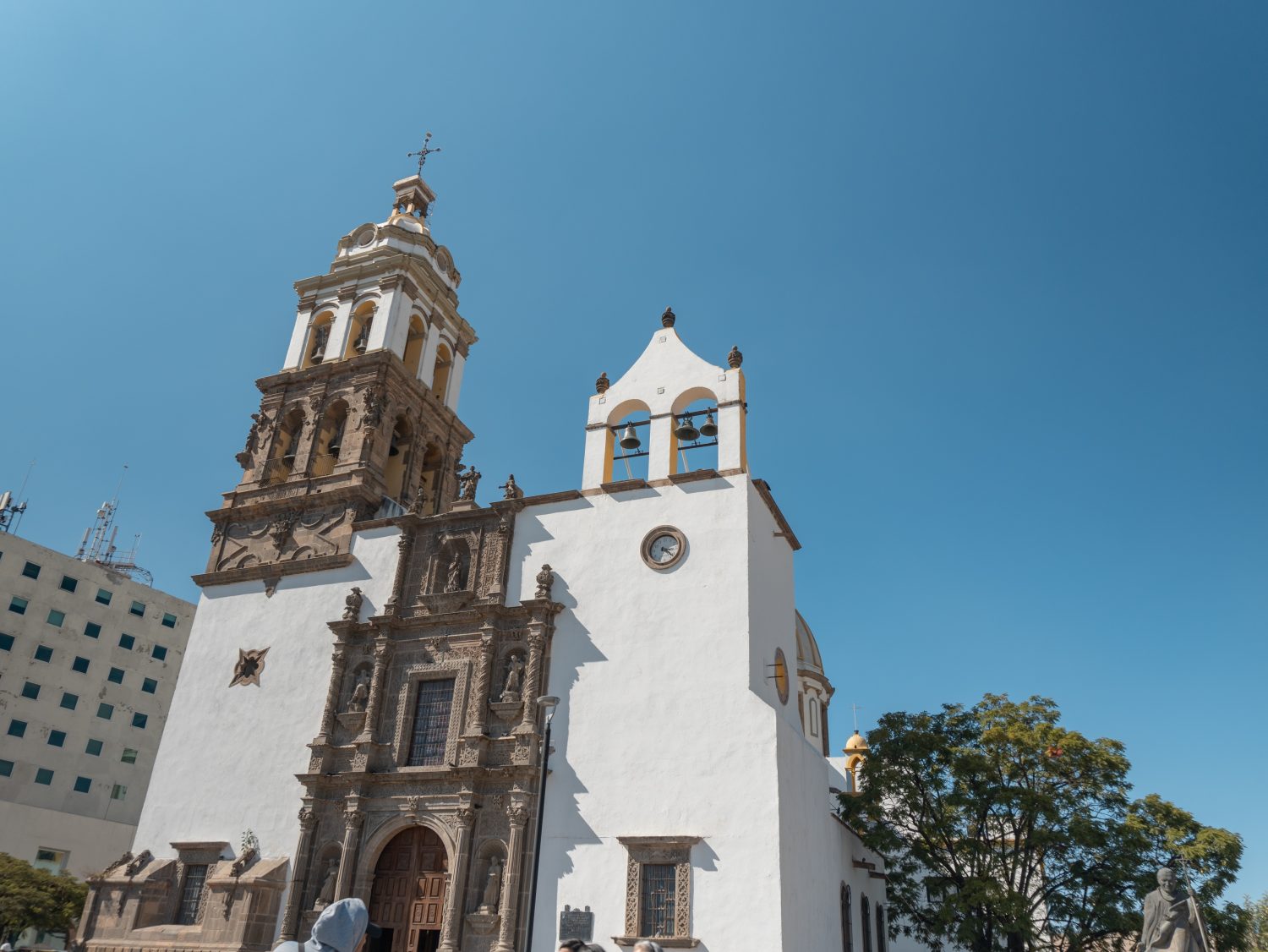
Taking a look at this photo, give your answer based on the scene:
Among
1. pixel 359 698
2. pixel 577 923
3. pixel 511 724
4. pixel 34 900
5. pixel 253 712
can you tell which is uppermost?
pixel 359 698

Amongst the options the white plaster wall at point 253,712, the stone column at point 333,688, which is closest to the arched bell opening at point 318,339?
the white plaster wall at point 253,712

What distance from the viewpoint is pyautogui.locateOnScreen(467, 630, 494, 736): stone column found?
19312mm

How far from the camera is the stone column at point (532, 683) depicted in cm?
1894

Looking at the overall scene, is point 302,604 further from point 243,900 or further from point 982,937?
point 982,937

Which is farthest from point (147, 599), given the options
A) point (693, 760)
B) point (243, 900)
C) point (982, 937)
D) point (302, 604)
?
point (982, 937)

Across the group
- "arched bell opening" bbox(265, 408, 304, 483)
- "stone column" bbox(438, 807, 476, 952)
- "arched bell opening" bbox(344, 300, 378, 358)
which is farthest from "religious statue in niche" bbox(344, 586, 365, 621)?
"arched bell opening" bbox(344, 300, 378, 358)

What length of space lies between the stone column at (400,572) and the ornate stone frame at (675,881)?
309 inches

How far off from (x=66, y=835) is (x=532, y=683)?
3151 centimetres

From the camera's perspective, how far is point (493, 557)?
21516 mm

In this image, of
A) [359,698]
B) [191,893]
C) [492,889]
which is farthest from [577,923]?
[191,893]

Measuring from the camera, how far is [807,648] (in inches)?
1537

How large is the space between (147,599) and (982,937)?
4236 cm

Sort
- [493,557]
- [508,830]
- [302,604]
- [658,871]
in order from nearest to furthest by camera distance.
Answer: [658,871] < [508,830] < [493,557] < [302,604]

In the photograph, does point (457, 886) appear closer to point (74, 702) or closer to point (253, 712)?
point (253, 712)
